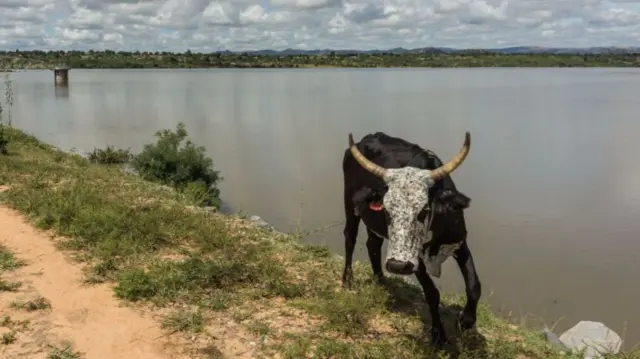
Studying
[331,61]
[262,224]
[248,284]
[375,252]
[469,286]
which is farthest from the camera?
[331,61]

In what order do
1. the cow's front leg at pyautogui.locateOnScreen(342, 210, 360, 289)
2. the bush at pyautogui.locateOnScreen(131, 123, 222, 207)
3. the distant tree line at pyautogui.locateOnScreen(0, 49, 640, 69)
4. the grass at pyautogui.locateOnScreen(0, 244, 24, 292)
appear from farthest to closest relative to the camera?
the distant tree line at pyautogui.locateOnScreen(0, 49, 640, 69) → the bush at pyautogui.locateOnScreen(131, 123, 222, 207) → the cow's front leg at pyautogui.locateOnScreen(342, 210, 360, 289) → the grass at pyautogui.locateOnScreen(0, 244, 24, 292)

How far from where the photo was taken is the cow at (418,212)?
4.42 m

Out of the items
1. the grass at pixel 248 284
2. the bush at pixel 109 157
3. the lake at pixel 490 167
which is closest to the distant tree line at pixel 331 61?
the lake at pixel 490 167

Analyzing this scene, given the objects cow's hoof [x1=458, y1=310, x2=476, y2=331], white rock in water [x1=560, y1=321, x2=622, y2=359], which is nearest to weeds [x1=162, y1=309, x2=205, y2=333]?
cow's hoof [x1=458, y1=310, x2=476, y2=331]

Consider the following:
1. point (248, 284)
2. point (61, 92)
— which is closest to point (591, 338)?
point (248, 284)

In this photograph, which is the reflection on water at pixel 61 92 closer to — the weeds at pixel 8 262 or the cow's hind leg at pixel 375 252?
the weeds at pixel 8 262

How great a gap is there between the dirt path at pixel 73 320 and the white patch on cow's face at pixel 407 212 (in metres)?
1.99

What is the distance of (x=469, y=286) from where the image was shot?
16.8 feet

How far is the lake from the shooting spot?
32.8ft

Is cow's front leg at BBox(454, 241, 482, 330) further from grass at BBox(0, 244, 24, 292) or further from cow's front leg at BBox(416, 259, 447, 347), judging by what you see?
grass at BBox(0, 244, 24, 292)

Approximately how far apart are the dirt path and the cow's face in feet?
6.43

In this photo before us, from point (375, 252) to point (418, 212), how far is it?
7.06 feet

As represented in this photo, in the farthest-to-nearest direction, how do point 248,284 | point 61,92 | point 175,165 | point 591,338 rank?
point 61,92, point 175,165, point 591,338, point 248,284

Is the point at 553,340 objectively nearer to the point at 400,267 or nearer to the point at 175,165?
the point at 400,267
